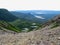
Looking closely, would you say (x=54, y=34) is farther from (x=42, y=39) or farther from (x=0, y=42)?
(x=0, y=42)

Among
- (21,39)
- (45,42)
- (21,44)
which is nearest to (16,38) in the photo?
(21,39)

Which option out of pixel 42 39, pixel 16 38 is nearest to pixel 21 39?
pixel 16 38

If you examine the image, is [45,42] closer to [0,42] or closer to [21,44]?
[21,44]

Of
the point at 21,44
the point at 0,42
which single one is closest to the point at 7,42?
the point at 0,42

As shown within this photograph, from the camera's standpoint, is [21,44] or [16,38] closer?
[21,44]

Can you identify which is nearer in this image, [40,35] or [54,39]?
[54,39]

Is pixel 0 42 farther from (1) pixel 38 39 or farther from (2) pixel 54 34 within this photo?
(2) pixel 54 34

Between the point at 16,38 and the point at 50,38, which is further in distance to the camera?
the point at 16,38
